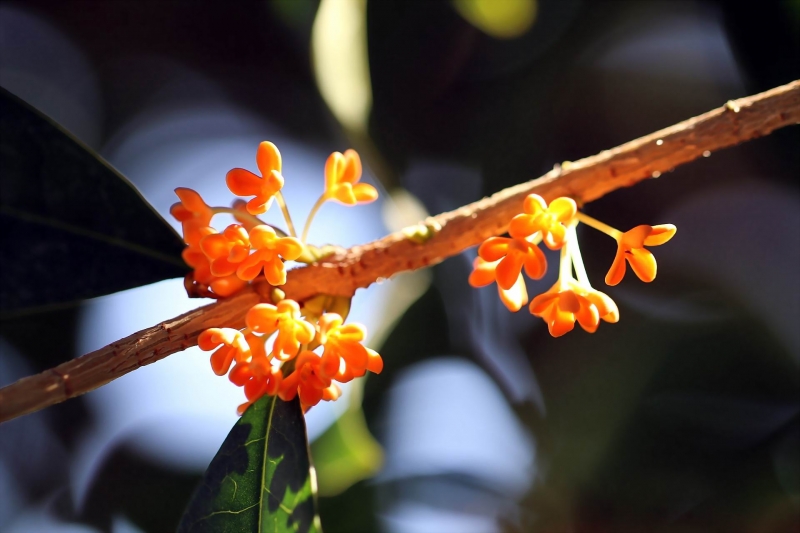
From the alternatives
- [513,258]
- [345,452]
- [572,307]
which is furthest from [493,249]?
[345,452]

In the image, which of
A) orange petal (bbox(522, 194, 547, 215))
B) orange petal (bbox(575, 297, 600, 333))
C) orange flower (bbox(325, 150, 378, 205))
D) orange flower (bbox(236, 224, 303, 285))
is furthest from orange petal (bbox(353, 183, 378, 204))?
orange petal (bbox(575, 297, 600, 333))

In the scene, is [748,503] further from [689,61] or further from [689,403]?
[689,61]

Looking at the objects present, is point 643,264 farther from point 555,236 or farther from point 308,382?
point 308,382

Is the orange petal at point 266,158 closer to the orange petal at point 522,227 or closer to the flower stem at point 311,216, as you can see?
the flower stem at point 311,216

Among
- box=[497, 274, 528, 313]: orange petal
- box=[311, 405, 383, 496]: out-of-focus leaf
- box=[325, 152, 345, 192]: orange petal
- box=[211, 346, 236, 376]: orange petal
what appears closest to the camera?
box=[211, 346, 236, 376]: orange petal

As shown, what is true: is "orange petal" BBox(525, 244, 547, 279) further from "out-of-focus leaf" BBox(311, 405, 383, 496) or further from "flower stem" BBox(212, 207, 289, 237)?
"out-of-focus leaf" BBox(311, 405, 383, 496)

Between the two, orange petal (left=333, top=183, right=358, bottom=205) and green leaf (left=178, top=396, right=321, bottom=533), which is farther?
orange petal (left=333, top=183, right=358, bottom=205)
